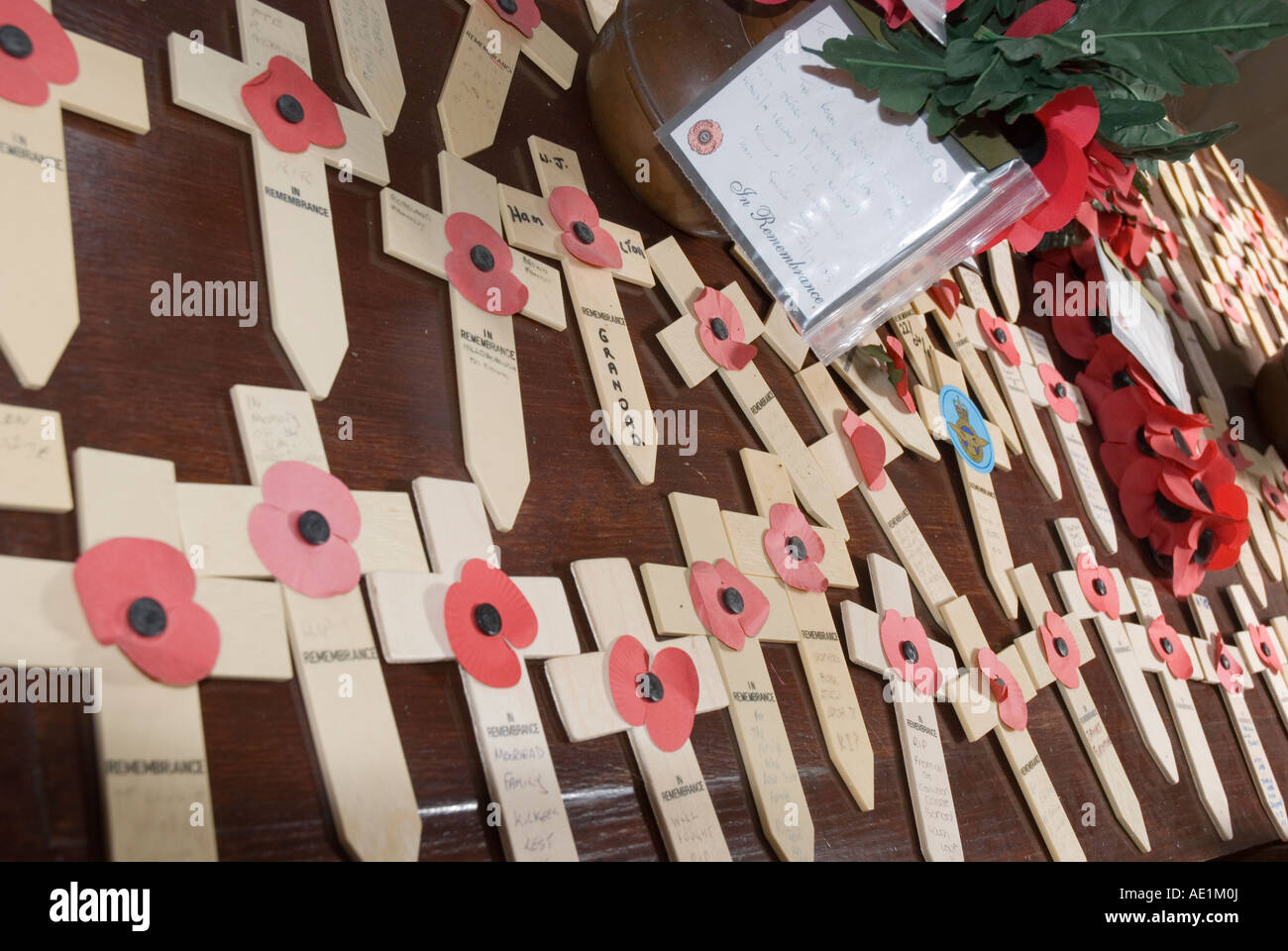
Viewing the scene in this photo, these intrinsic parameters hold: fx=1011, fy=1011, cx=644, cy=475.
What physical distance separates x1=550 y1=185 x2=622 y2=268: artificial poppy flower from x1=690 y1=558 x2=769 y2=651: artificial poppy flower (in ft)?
0.83

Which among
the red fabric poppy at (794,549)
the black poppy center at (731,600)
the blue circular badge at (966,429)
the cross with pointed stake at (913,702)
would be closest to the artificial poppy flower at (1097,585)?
the blue circular badge at (966,429)

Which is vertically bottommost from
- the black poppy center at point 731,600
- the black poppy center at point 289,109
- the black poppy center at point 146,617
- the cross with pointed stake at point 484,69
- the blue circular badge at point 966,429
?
the black poppy center at point 146,617

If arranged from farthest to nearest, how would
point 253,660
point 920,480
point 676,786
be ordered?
1. point 920,480
2. point 676,786
3. point 253,660

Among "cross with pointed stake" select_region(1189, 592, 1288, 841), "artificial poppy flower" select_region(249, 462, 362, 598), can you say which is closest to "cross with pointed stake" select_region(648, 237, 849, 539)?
"artificial poppy flower" select_region(249, 462, 362, 598)

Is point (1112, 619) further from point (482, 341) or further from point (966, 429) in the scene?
point (482, 341)

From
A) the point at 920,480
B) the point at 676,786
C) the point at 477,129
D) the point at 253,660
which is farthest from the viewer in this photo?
the point at 920,480

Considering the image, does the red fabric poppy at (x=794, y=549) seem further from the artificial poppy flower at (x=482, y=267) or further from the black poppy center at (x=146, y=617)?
the black poppy center at (x=146, y=617)

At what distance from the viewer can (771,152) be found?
30.9 inches

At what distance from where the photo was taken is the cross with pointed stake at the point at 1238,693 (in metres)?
1.16

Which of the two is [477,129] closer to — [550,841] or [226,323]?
[226,323]

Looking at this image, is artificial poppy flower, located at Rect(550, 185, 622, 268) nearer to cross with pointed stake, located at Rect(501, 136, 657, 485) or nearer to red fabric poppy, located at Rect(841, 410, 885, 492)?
cross with pointed stake, located at Rect(501, 136, 657, 485)
